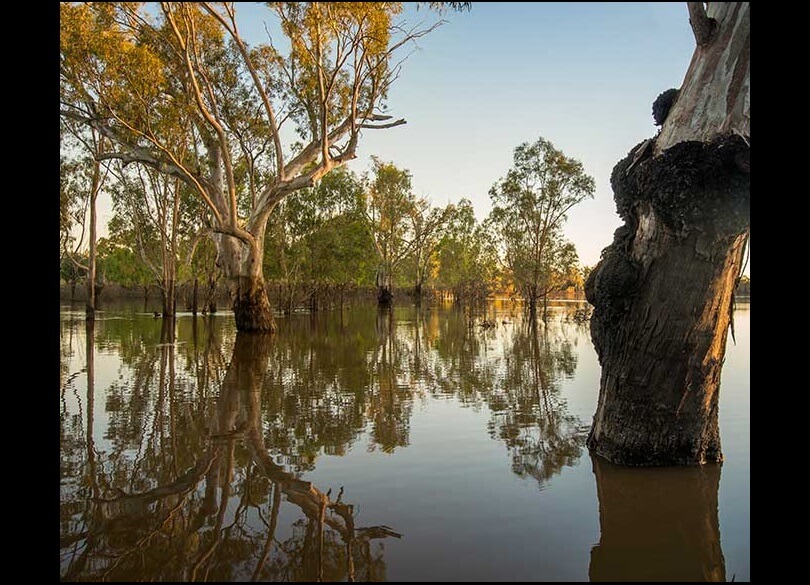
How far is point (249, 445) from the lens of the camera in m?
5.00

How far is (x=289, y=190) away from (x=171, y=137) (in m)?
5.54

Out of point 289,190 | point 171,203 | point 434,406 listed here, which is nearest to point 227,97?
point 289,190

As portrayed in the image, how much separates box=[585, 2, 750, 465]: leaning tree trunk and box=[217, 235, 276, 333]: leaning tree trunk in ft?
44.0

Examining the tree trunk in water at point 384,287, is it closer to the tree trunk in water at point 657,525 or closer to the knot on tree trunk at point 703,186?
the tree trunk in water at point 657,525

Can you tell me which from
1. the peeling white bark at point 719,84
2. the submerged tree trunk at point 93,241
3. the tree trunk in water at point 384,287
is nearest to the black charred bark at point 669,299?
the peeling white bark at point 719,84

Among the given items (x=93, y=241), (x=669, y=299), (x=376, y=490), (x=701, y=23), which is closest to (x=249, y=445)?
(x=376, y=490)

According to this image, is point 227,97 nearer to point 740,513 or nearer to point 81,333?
point 81,333

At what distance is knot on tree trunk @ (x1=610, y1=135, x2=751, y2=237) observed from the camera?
3.58 meters

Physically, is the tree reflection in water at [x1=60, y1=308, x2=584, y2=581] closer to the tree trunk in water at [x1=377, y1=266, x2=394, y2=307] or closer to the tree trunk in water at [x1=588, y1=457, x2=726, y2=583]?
the tree trunk in water at [x1=588, y1=457, x2=726, y2=583]

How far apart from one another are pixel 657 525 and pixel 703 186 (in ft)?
7.25

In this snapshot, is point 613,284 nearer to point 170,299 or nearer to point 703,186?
point 703,186

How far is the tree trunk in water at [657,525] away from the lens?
2723mm
